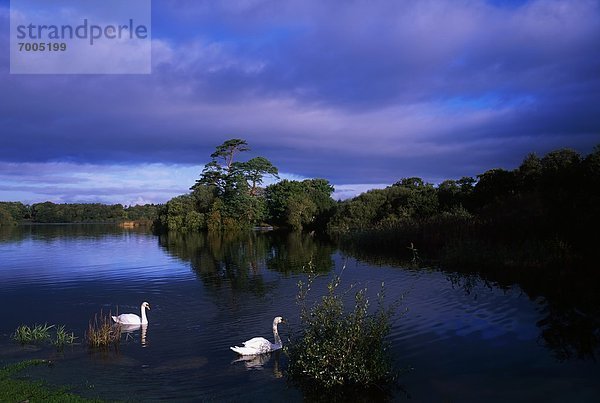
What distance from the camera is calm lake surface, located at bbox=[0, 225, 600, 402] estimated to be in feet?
31.6

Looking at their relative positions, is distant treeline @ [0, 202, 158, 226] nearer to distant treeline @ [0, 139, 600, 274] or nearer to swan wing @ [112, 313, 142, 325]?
distant treeline @ [0, 139, 600, 274]

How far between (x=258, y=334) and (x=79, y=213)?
535 ft

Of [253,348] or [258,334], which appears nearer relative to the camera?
[253,348]

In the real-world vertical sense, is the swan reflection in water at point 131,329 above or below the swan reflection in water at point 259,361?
above

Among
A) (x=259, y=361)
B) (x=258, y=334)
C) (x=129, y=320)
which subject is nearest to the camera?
(x=259, y=361)

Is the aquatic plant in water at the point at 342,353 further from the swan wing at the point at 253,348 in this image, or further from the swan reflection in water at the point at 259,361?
the swan wing at the point at 253,348

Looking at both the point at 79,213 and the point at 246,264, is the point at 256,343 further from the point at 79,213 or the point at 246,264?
the point at 79,213

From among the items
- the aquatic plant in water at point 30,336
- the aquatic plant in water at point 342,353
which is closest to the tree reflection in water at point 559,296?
the aquatic plant in water at point 342,353

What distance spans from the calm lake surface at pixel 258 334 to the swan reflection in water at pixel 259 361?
0.08 metres

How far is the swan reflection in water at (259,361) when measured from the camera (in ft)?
36.1

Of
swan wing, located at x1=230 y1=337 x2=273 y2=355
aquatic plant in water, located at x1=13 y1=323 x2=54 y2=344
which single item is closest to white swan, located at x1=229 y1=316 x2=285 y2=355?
swan wing, located at x1=230 y1=337 x2=273 y2=355

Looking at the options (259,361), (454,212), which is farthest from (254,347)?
(454,212)

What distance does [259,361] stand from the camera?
11.5 meters

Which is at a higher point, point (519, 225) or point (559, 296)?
point (519, 225)
